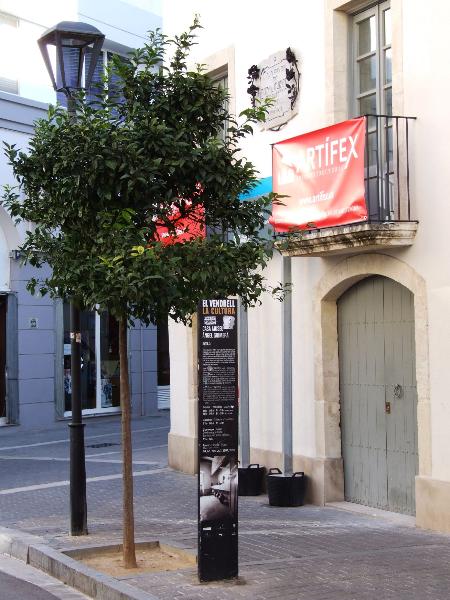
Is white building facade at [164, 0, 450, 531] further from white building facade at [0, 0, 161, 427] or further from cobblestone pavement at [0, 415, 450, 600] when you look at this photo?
white building facade at [0, 0, 161, 427]

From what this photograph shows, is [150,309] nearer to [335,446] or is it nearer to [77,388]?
[77,388]

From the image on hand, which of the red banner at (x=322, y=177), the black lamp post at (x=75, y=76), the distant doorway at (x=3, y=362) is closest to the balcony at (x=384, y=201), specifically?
the red banner at (x=322, y=177)

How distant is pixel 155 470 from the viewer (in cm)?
1405

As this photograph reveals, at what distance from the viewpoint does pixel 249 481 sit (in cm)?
1166

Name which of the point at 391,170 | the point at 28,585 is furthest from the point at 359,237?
the point at 28,585

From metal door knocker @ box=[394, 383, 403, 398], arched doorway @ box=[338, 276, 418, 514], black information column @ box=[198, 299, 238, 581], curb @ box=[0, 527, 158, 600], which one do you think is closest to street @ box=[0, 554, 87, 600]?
curb @ box=[0, 527, 158, 600]

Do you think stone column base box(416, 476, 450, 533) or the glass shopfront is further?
the glass shopfront

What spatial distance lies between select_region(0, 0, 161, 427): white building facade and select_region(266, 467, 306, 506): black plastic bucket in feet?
34.4

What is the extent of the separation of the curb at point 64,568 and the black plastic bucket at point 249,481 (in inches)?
125

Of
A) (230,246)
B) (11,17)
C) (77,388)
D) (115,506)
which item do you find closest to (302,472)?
(115,506)

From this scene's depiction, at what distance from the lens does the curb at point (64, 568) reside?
704cm

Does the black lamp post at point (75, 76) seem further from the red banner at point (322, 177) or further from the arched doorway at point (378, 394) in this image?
the arched doorway at point (378, 394)

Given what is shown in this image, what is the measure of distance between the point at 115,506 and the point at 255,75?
5696 millimetres

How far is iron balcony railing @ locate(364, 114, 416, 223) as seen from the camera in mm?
9617
